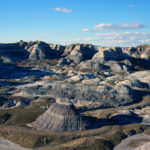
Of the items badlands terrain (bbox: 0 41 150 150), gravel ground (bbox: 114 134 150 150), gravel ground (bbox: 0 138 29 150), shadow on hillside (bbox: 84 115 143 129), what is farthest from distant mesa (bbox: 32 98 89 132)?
gravel ground (bbox: 114 134 150 150)

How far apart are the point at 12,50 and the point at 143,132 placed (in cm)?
16567

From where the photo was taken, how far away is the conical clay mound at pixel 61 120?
48.8m

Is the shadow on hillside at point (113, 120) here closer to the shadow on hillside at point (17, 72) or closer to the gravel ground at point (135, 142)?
the gravel ground at point (135, 142)

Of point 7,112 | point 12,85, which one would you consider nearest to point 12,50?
point 12,85

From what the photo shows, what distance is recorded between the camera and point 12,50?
196 metres

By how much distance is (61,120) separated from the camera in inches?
1951

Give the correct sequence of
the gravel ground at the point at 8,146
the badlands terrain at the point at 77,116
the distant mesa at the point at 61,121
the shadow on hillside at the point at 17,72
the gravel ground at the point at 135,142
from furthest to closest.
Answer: the shadow on hillside at the point at 17,72, the distant mesa at the point at 61,121, the badlands terrain at the point at 77,116, the gravel ground at the point at 135,142, the gravel ground at the point at 8,146

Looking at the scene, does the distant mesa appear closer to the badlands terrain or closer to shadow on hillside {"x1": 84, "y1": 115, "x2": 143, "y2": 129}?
the badlands terrain

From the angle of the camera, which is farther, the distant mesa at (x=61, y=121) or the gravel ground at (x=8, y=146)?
the distant mesa at (x=61, y=121)

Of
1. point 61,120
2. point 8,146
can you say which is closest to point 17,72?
point 61,120

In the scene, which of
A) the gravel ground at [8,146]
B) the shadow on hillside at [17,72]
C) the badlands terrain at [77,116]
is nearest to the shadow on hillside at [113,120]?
the badlands terrain at [77,116]

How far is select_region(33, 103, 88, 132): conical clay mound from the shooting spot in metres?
48.8

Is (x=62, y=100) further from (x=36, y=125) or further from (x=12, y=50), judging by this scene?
(x=12, y=50)

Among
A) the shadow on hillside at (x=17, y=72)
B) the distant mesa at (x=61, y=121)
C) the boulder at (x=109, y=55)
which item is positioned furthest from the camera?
the boulder at (x=109, y=55)
